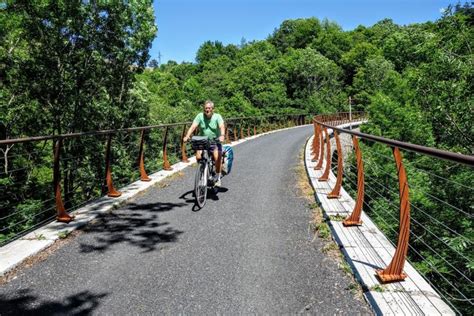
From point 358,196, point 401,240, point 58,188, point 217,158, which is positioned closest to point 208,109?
point 217,158

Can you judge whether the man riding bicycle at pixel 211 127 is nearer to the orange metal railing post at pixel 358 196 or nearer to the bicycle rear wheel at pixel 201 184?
the bicycle rear wheel at pixel 201 184

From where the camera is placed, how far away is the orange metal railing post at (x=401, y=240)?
3.56m

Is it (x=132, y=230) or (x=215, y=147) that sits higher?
(x=215, y=147)

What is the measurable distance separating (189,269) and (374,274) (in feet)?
6.42

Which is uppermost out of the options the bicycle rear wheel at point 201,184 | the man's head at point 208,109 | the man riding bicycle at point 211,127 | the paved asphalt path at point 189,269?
the man's head at point 208,109

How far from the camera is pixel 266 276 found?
4.08m

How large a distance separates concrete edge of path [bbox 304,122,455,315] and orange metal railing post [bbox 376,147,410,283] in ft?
0.23

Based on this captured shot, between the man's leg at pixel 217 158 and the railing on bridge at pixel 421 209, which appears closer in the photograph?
the railing on bridge at pixel 421 209

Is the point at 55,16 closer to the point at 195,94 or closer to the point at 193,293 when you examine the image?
the point at 193,293

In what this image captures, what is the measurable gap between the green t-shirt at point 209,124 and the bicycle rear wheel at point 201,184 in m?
0.74

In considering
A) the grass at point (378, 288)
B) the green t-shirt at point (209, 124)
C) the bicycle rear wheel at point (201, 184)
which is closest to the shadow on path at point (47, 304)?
the grass at point (378, 288)

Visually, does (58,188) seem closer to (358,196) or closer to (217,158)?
(217,158)

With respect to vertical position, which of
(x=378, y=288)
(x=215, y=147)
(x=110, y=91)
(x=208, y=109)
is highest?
(x=110, y=91)

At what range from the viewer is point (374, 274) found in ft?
12.5
